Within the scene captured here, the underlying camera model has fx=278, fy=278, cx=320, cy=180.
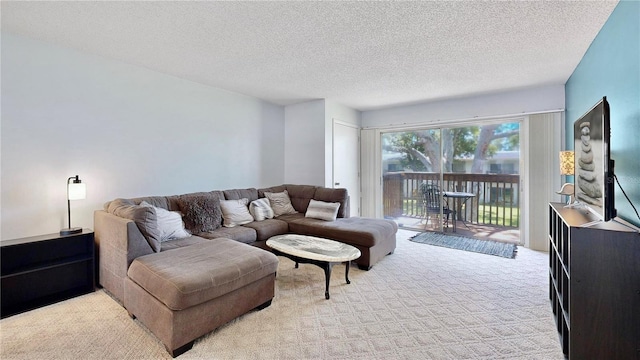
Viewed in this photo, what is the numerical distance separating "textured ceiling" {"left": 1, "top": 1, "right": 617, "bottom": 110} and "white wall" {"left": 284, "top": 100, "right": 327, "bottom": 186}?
109 cm

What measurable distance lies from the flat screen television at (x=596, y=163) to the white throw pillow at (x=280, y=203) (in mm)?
3399

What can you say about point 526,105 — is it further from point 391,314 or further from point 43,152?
point 43,152

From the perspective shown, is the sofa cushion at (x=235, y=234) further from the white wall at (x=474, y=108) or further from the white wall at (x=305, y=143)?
the white wall at (x=474, y=108)

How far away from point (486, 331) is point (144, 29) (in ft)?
12.0

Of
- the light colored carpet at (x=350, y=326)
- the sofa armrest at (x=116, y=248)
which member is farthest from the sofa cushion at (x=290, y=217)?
the sofa armrest at (x=116, y=248)

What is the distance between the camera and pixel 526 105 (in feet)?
13.5

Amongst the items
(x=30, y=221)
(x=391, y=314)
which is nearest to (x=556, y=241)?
(x=391, y=314)

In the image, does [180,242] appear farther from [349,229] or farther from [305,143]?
[305,143]

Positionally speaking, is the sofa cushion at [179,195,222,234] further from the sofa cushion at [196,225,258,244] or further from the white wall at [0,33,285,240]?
the white wall at [0,33,285,240]

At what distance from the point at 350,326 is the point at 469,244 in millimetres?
3004

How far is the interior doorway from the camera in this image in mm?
4512

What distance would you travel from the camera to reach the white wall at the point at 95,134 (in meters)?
2.50

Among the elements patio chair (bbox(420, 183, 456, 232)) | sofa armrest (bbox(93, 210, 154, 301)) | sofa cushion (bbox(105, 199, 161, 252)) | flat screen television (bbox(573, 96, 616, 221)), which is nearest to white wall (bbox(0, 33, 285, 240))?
sofa armrest (bbox(93, 210, 154, 301))

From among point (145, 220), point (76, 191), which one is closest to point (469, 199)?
point (145, 220)
